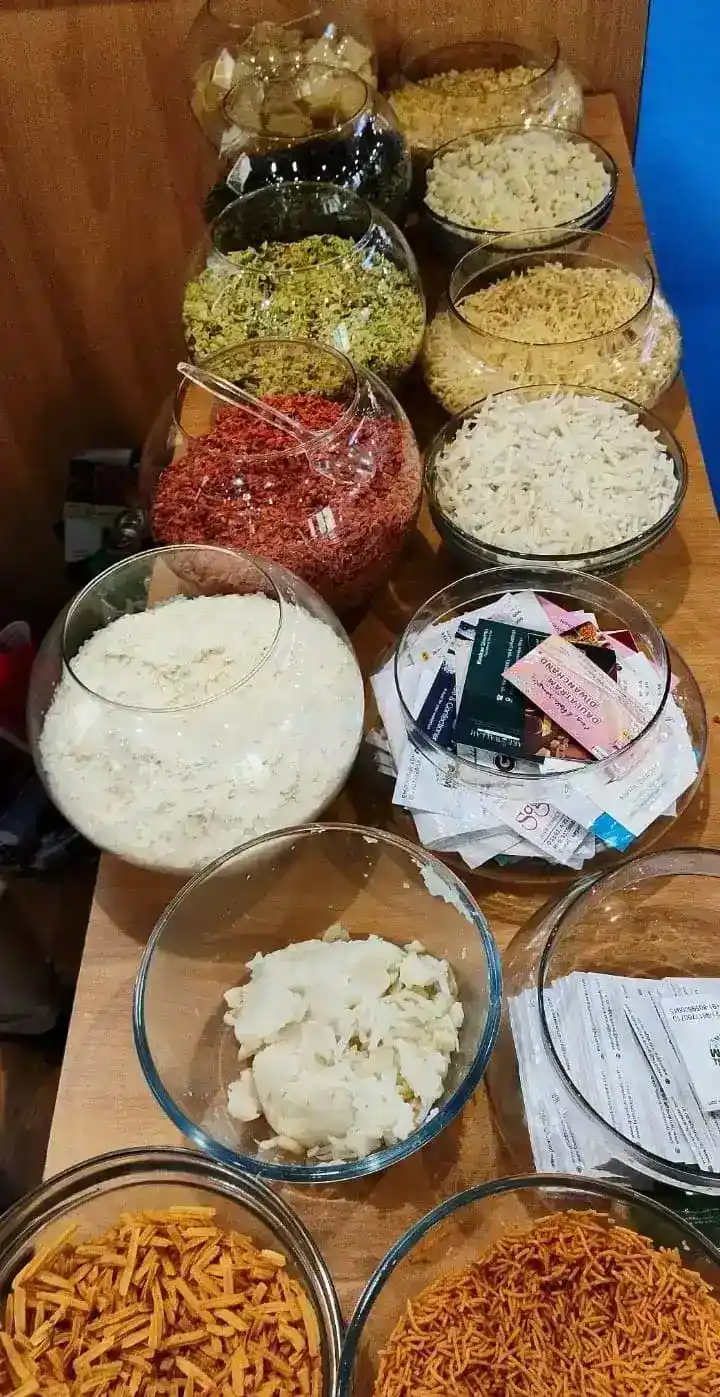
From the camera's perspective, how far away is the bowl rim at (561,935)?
61 centimetres

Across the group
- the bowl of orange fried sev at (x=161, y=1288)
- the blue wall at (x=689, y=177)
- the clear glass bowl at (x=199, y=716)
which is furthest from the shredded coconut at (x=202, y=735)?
the blue wall at (x=689, y=177)

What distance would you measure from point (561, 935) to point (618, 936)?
0.21ft

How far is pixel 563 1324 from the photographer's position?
0.59 meters

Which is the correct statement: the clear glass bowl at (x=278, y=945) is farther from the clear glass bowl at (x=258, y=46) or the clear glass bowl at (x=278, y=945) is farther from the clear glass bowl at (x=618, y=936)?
the clear glass bowl at (x=258, y=46)

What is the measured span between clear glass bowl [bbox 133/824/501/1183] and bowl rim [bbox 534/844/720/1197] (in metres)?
0.04

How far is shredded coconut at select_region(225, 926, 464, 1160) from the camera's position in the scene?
2.19 ft

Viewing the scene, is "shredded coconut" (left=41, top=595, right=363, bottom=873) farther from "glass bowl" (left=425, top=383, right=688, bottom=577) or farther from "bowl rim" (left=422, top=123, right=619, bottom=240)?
"bowl rim" (left=422, top=123, right=619, bottom=240)

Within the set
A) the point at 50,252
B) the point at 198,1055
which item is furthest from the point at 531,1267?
the point at 50,252

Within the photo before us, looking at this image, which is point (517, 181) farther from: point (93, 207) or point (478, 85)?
point (93, 207)

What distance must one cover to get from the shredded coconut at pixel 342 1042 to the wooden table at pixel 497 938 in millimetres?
60

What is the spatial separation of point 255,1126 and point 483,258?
0.97 metres

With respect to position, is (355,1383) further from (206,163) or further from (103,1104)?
(206,163)

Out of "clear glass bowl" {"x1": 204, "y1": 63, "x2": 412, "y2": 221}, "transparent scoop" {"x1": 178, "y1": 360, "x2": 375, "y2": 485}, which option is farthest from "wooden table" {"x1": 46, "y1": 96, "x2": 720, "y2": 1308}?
"clear glass bowl" {"x1": 204, "y1": 63, "x2": 412, "y2": 221}

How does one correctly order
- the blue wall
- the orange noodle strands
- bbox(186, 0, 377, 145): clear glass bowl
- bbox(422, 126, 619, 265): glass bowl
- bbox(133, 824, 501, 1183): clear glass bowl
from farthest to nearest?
the blue wall < bbox(186, 0, 377, 145): clear glass bowl < bbox(422, 126, 619, 265): glass bowl < bbox(133, 824, 501, 1183): clear glass bowl < the orange noodle strands
